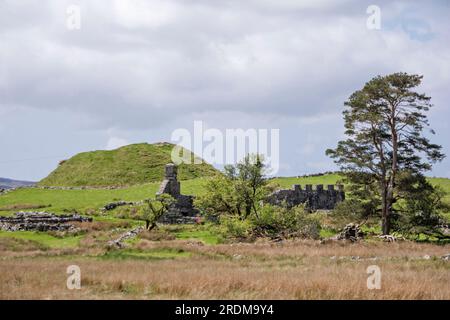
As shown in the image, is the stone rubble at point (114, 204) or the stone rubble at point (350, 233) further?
the stone rubble at point (114, 204)

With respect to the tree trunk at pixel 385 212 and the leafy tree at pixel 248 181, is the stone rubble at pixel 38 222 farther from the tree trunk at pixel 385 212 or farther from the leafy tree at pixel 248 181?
the tree trunk at pixel 385 212

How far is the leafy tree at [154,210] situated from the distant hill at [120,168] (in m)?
40.4

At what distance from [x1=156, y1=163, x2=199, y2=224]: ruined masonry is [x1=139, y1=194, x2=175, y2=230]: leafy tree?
A: 1006 mm

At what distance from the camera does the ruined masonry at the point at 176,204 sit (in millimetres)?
56031

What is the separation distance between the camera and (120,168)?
104750 mm

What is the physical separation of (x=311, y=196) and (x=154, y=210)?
70.3ft

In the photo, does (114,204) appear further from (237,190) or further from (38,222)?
(237,190)

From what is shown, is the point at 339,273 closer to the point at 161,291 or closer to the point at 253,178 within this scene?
the point at 161,291

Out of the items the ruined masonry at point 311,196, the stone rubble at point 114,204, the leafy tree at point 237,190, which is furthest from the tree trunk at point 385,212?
the stone rubble at point 114,204

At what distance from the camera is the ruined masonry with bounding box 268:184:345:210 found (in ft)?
204

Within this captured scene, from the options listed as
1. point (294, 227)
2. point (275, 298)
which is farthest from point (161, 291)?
point (294, 227)

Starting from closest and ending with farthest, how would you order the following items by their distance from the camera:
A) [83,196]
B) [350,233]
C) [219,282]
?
[219,282] → [350,233] → [83,196]

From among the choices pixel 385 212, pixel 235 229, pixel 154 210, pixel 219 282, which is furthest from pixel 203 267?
pixel 154 210

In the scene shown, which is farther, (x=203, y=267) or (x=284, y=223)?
(x=284, y=223)
